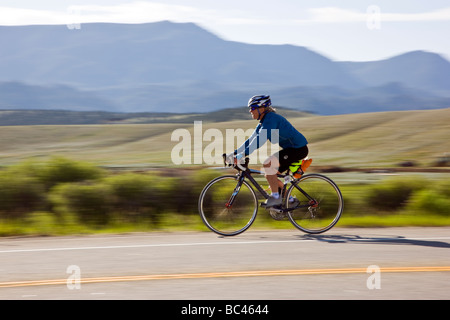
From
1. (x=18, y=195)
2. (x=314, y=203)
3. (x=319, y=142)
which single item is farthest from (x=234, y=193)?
(x=319, y=142)

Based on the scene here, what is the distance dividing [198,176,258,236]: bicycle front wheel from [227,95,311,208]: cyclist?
31cm

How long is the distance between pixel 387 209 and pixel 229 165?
5194 millimetres

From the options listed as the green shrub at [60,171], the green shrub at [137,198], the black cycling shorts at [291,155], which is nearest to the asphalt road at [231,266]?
the black cycling shorts at [291,155]

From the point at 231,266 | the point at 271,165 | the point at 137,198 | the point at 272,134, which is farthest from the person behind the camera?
the point at 137,198

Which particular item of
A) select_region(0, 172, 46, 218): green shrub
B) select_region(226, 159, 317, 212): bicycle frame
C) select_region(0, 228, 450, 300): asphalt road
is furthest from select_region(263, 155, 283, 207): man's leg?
select_region(0, 172, 46, 218): green shrub

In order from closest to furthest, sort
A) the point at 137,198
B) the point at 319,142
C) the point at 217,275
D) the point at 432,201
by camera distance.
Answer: the point at 217,275, the point at 137,198, the point at 432,201, the point at 319,142

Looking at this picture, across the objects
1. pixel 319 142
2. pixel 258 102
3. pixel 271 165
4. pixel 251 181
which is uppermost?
pixel 319 142

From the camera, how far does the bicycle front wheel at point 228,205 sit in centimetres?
842

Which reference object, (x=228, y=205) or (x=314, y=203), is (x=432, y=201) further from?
(x=228, y=205)

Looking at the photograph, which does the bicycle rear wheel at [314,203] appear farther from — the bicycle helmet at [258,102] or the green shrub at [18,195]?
the green shrub at [18,195]

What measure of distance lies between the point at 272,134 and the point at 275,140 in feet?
0.32

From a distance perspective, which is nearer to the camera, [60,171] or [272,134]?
[272,134]

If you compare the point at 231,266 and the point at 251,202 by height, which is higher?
the point at 251,202

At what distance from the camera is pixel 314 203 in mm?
8469
